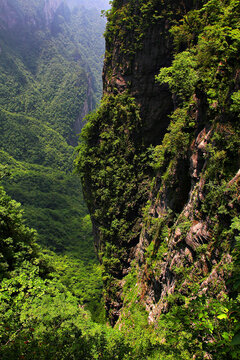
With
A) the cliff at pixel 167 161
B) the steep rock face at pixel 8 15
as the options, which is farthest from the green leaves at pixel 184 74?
the steep rock face at pixel 8 15

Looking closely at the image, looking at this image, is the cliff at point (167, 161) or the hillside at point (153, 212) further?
the cliff at point (167, 161)

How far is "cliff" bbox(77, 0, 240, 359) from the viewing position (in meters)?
7.54

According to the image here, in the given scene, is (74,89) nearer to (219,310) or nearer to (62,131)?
(62,131)

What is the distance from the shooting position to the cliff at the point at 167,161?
754cm

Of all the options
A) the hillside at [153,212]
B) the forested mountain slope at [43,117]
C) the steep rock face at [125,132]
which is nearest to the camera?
the hillside at [153,212]

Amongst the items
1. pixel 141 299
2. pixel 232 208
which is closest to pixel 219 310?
pixel 232 208

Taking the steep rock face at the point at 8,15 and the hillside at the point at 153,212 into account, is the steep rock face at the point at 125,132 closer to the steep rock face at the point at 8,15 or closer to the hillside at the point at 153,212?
the hillside at the point at 153,212

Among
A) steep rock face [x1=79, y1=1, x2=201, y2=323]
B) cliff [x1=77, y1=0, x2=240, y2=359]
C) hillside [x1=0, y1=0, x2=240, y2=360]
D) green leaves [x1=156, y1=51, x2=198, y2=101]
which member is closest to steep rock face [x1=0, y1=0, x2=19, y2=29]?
steep rock face [x1=79, y1=1, x2=201, y2=323]

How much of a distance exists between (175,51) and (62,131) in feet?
344

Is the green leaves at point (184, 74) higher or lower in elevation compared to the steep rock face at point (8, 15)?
lower

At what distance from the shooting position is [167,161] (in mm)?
13961

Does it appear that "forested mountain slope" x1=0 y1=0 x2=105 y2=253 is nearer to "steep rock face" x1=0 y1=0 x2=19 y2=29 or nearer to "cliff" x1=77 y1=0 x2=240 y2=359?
"steep rock face" x1=0 y1=0 x2=19 y2=29

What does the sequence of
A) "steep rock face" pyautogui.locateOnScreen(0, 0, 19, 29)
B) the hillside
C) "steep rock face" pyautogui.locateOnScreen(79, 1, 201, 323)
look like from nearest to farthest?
1. the hillside
2. "steep rock face" pyautogui.locateOnScreen(79, 1, 201, 323)
3. "steep rock face" pyautogui.locateOnScreen(0, 0, 19, 29)

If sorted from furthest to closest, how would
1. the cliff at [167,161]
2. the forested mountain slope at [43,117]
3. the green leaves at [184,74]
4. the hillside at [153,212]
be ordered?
the forested mountain slope at [43,117] → the green leaves at [184,74] → the cliff at [167,161] → the hillside at [153,212]
